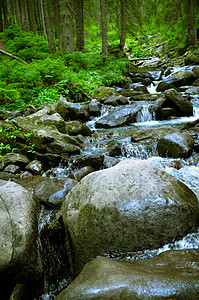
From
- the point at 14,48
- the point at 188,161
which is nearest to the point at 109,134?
the point at 188,161

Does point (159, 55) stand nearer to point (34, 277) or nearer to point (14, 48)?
point (14, 48)

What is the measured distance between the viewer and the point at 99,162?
5797 millimetres

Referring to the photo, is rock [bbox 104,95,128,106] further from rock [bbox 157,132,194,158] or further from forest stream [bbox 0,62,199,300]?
rock [bbox 157,132,194,158]

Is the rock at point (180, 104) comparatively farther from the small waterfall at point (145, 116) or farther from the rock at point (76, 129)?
the rock at point (76, 129)

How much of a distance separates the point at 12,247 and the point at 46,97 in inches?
331

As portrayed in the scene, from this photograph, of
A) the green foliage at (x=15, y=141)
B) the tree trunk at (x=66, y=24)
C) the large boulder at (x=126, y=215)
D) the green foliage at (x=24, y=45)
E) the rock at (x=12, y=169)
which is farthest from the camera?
the green foliage at (x=24, y=45)

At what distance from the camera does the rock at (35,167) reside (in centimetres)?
557

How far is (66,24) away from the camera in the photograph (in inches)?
522

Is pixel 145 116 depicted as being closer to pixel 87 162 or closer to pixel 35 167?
pixel 87 162

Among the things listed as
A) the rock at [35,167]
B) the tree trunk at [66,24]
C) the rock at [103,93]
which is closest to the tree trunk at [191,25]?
the tree trunk at [66,24]

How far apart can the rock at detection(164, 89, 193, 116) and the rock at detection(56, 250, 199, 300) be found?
821 centimetres

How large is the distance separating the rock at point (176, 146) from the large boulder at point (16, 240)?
4021 millimetres

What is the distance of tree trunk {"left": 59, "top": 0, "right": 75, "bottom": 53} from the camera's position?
1282cm

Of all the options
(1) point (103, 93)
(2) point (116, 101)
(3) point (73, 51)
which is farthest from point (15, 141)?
(3) point (73, 51)
